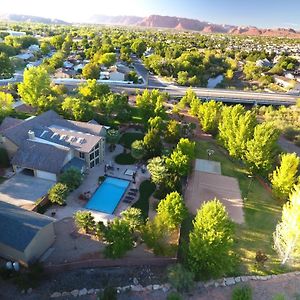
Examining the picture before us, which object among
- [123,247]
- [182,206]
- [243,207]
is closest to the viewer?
[123,247]

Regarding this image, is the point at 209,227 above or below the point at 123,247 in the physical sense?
above

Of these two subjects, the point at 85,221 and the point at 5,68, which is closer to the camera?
the point at 85,221

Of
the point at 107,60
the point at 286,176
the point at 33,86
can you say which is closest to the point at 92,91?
the point at 33,86

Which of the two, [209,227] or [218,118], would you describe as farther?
[218,118]

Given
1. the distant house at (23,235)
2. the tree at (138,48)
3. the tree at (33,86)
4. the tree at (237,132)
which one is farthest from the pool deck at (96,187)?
the tree at (138,48)

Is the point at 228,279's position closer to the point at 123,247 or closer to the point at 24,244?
the point at 123,247

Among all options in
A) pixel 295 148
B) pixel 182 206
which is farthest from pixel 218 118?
pixel 182 206

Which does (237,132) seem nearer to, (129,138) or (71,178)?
(129,138)
